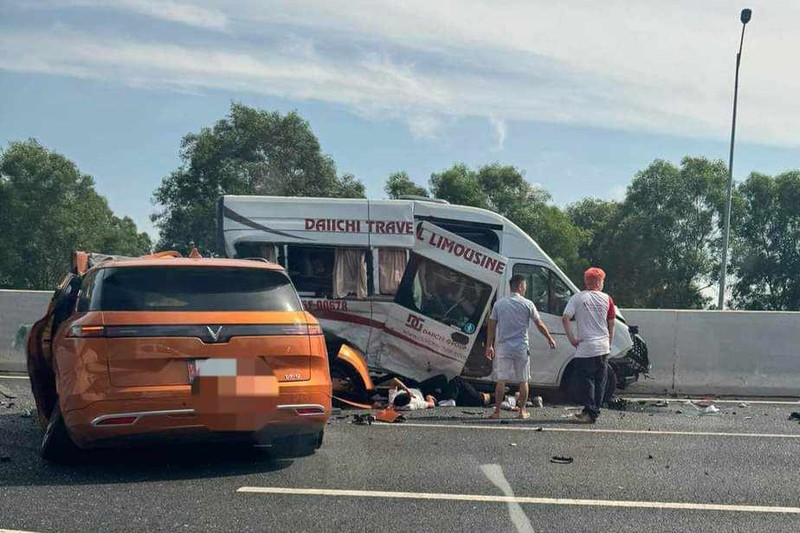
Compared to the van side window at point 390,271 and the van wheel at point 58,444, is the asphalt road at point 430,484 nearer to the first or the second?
the van wheel at point 58,444

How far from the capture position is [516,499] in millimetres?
5430

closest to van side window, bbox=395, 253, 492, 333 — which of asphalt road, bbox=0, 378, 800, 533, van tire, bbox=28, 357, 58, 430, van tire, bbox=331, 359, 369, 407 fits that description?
van tire, bbox=331, 359, 369, 407

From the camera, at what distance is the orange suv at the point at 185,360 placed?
568cm

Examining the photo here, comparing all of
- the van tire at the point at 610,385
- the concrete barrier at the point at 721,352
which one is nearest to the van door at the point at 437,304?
the van tire at the point at 610,385

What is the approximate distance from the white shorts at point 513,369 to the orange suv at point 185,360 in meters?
3.25

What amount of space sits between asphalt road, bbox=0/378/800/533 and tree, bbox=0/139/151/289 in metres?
28.0

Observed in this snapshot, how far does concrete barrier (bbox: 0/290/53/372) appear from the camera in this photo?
528 inches

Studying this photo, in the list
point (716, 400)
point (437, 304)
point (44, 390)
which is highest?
point (437, 304)

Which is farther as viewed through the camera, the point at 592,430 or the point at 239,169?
the point at 239,169

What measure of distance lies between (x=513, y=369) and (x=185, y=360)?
4.38m

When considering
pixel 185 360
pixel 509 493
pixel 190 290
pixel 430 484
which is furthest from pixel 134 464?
pixel 509 493

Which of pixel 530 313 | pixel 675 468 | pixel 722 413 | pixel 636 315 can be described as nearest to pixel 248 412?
pixel 675 468

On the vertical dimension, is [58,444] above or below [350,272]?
below

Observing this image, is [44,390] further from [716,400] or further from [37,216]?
[37,216]
